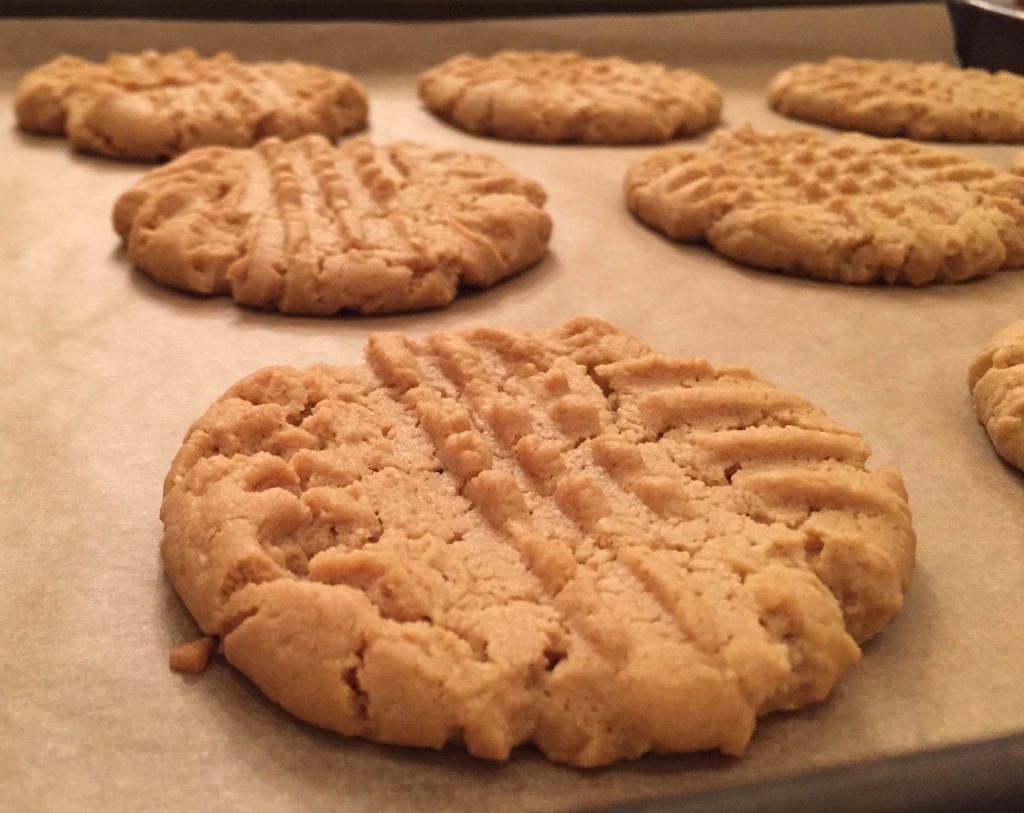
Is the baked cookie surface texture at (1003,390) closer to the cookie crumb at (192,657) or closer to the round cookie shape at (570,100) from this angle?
the cookie crumb at (192,657)

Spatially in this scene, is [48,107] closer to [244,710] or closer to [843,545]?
[244,710]

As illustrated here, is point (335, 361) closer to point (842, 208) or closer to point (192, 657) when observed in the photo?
point (192, 657)

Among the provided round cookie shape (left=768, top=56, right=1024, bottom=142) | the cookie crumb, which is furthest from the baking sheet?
round cookie shape (left=768, top=56, right=1024, bottom=142)

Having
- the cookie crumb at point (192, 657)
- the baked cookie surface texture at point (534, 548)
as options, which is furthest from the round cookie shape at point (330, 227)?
the cookie crumb at point (192, 657)

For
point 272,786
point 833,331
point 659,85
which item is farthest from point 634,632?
point 659,85

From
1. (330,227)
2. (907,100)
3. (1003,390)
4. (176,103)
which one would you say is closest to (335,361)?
(330,227)

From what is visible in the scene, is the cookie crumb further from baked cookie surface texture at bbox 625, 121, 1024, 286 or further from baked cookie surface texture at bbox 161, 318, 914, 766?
baked cookie surface texture at bbox 625, 121, 1024, 286
